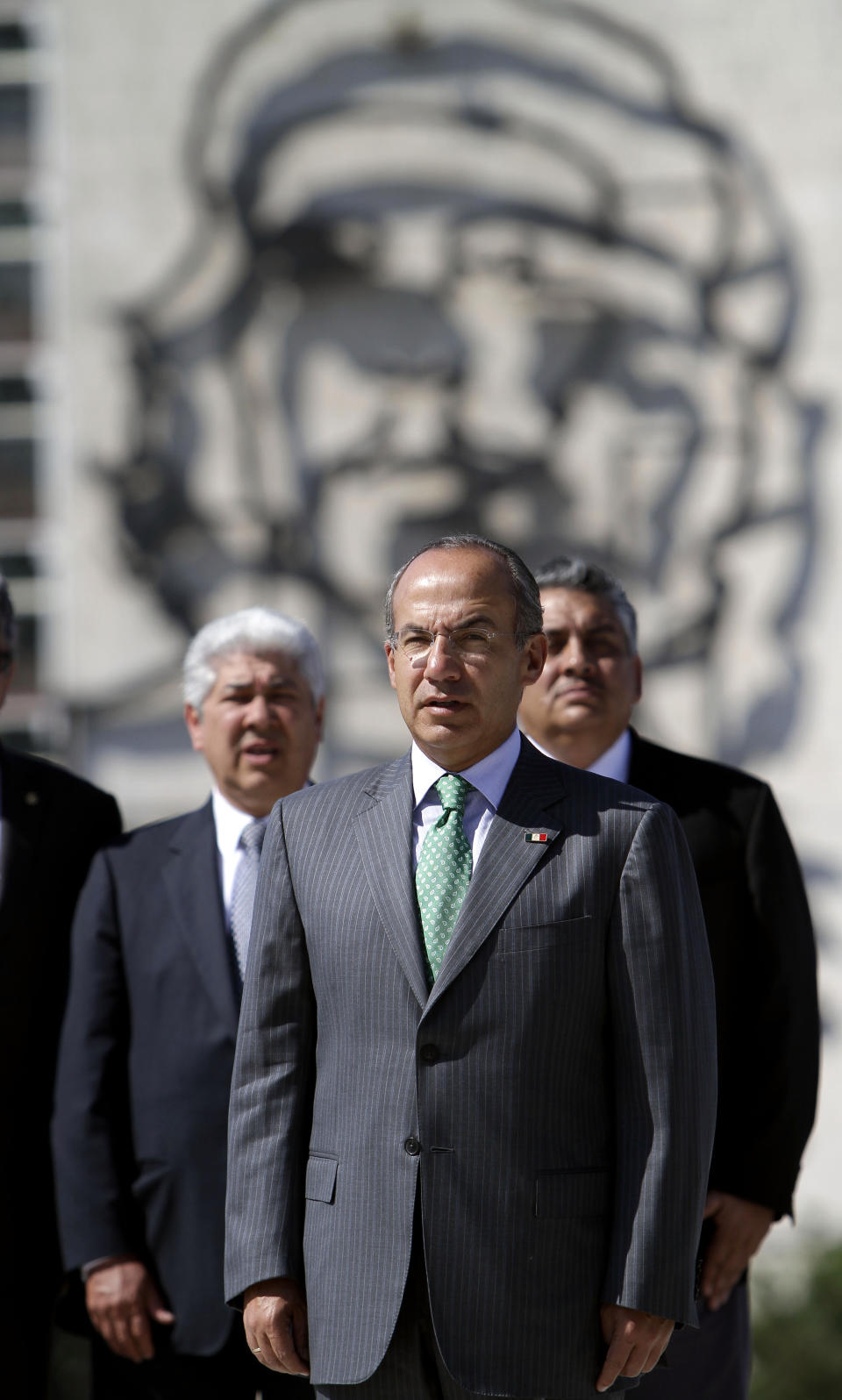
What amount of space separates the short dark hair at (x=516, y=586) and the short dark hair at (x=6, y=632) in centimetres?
102

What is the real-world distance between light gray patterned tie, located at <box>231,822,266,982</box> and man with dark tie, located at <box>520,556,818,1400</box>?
62cm

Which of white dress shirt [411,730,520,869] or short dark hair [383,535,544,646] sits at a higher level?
short dark hair [383,535,544,646]

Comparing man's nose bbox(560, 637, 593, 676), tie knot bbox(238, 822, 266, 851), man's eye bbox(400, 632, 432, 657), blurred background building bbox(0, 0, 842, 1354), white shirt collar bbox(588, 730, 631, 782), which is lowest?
tie knot bbox(238, 822, 266, 851)

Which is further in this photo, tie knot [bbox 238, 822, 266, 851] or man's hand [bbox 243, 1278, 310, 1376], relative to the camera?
tie knot [bbox 238, 822, 266, 851]

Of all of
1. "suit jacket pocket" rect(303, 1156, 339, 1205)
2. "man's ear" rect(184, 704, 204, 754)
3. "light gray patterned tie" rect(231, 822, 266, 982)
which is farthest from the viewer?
"man's ear" rect(184, 704, 204, 754)

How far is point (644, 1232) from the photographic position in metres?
1.89

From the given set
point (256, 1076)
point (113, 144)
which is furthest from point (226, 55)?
point (256, 1076)

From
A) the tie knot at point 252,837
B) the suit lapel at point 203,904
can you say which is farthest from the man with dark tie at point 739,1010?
the suit lapel at point 203,904

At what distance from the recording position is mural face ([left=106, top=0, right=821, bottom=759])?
6262mm

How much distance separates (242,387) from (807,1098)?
448cm

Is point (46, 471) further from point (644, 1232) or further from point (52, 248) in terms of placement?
point (644, 1232)

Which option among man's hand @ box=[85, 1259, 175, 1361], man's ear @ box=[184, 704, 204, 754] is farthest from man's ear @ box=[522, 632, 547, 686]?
man's hand @ box=[85, 1259, 175, 1361]

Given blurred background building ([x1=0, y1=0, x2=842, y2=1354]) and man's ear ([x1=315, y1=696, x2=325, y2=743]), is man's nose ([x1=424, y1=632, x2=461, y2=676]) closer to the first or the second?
Answer: man's ear ([x1=315, y1=696, x2=325, y2=743])

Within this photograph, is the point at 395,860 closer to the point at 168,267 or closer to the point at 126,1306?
the point at 126,1306
